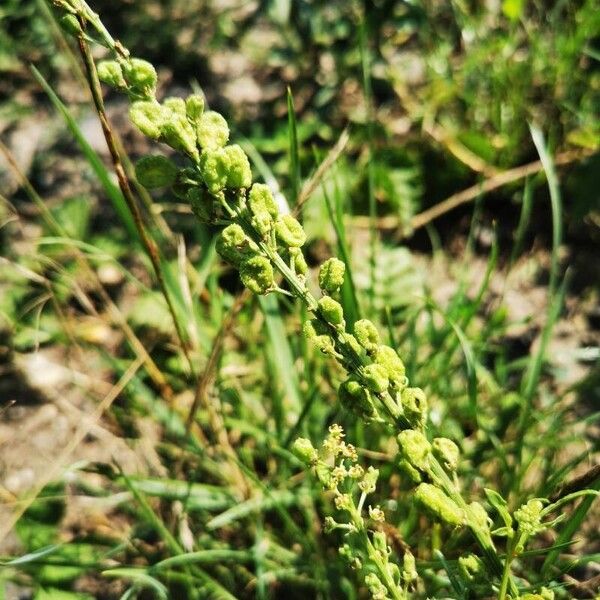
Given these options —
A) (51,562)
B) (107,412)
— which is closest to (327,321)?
(51,562)

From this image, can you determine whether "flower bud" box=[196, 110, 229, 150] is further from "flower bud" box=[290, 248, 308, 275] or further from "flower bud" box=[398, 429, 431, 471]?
"flower bud" box=[398, 429, 431, 471]

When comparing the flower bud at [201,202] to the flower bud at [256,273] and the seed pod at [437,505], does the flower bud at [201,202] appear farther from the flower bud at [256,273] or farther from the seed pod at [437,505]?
the seed pod at [437,505]

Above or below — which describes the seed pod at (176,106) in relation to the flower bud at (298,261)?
above

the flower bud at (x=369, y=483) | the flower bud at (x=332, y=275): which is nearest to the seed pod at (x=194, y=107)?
the flower bud at (x=332, y=275)

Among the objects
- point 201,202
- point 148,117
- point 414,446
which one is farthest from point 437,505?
point 148,117

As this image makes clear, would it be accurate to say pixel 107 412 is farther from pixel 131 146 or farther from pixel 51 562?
pixel 131 146

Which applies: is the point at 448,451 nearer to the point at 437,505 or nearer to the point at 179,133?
the point at 437,505
